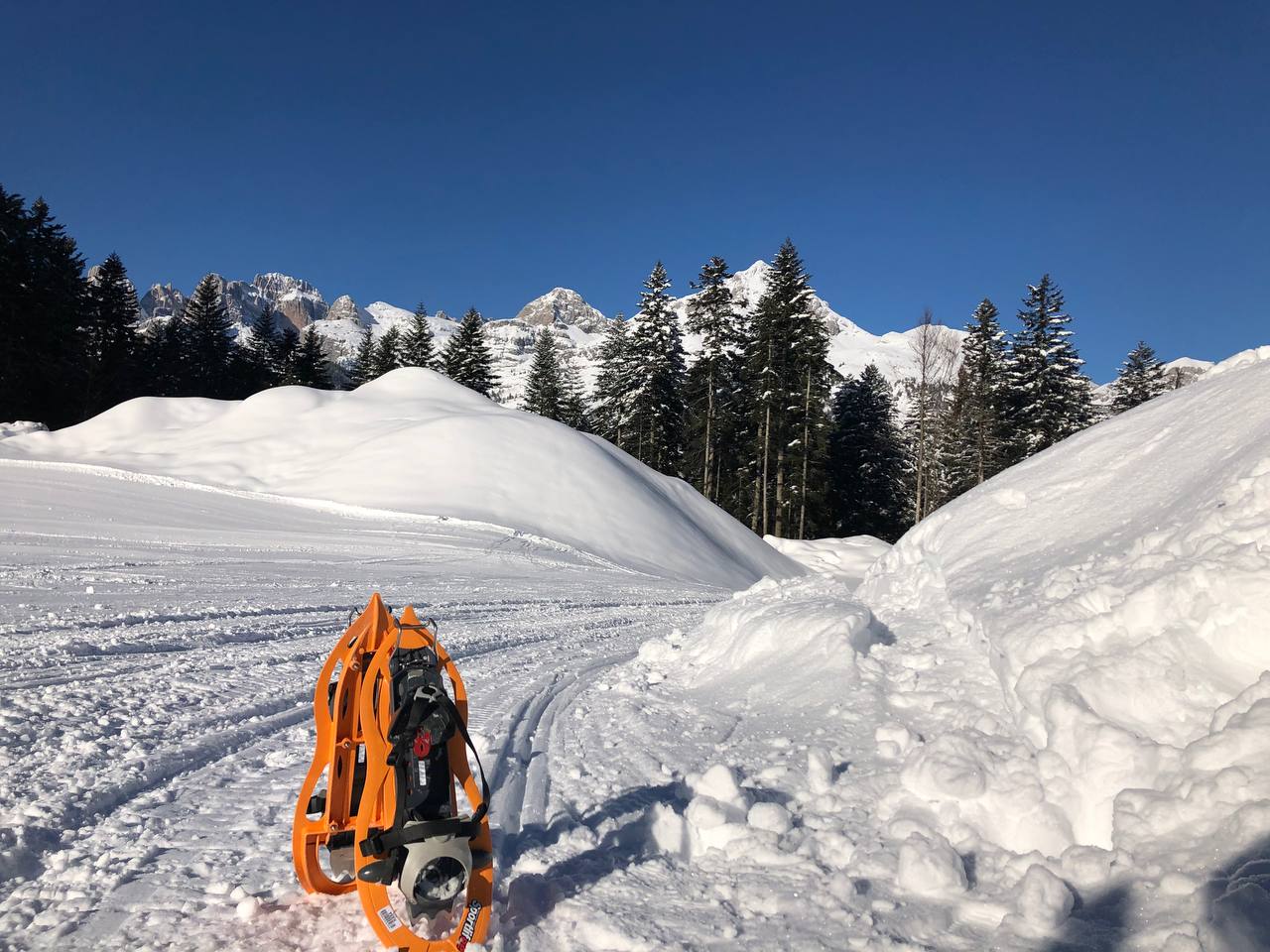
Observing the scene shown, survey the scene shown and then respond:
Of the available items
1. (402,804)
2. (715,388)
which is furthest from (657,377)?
(402,804)

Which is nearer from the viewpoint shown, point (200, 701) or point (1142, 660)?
point (1142, 660)

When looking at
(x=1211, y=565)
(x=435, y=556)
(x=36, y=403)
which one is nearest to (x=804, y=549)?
(x=435, y=556)

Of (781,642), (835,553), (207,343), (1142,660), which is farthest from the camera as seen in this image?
(207,343)

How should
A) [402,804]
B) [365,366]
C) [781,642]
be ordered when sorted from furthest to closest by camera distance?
[365,366], [781,642], [402,804]

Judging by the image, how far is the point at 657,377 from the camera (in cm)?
3906

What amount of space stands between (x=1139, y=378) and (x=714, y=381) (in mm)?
26848

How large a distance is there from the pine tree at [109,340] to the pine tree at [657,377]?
100 feet

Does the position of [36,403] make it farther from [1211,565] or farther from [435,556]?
[1211,565]

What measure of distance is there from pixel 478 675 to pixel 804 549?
73.5 feet

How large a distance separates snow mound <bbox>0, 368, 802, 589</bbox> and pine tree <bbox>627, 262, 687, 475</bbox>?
47.5ft

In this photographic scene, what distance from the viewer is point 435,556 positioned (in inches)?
535

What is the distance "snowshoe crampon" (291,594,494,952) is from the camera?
2.24m

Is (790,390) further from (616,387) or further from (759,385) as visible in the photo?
(616,387)

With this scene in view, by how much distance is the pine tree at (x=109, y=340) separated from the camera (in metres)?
41.0
